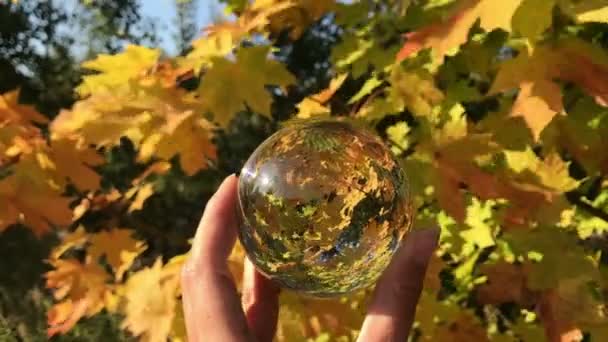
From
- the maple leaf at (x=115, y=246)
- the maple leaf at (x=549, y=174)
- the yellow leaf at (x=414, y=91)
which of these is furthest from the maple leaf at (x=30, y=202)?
the maple leaf at (x=549, y=174)

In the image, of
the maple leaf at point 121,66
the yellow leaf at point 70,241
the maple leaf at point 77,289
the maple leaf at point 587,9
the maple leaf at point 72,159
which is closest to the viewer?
the maple leaf at point 587,9

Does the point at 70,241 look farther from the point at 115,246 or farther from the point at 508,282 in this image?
the point at 508,282

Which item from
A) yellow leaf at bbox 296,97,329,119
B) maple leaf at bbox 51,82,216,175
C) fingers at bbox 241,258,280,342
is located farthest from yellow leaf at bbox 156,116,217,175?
fingers at bbox 241,258,280,342

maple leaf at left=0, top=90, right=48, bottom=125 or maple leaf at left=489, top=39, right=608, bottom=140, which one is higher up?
maple leaf at left=489, top=39, right=608, bottom=140

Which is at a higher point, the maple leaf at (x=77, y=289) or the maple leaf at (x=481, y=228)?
the maple leaf at (x=481, y=228)

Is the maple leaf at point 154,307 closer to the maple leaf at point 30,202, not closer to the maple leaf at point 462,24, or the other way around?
the maple leaf at point 30,202

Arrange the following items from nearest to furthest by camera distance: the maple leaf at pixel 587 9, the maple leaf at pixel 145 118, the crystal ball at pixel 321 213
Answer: the crystal ball at pixel 321 213, the maple leaf at pixel 587 9, the maple leaf at pixel 145 118

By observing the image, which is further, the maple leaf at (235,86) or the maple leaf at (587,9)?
the maple leaf at (235,86)

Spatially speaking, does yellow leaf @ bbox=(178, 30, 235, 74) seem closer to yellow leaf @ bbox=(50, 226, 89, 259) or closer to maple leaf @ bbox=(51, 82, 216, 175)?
maple leaf @ bbox=(51, 82, 216, 175)
